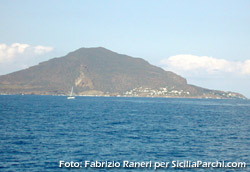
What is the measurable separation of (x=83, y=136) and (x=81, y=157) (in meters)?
17.3

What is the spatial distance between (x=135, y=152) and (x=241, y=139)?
25.5m

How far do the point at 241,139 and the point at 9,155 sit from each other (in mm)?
41825

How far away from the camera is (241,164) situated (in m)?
42.8

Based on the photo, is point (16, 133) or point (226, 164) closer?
point (226, 164)

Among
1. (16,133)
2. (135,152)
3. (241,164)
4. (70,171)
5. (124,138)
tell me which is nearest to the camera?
(70,171)

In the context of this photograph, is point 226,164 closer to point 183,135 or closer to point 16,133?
point 183,135

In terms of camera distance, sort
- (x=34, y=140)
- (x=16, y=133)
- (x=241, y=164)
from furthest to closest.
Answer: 1. (x=16, y=133)
2. (x=34, y=140)
3. (x=241, y=164)

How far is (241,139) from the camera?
6312 cm

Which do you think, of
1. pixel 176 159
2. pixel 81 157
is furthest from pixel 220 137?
pixel 81 157

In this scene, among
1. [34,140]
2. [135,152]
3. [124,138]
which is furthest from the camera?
[124,138]

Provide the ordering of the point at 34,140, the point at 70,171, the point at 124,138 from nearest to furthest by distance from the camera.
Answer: the point at 70,171 < the point at 34,140 < the point at 124,138

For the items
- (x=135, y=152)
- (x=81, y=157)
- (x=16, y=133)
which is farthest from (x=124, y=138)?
(x=16, y=133)

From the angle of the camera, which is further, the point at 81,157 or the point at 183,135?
the point at 183,135

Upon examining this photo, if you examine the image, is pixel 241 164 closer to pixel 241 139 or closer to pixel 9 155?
pixel 241 139
